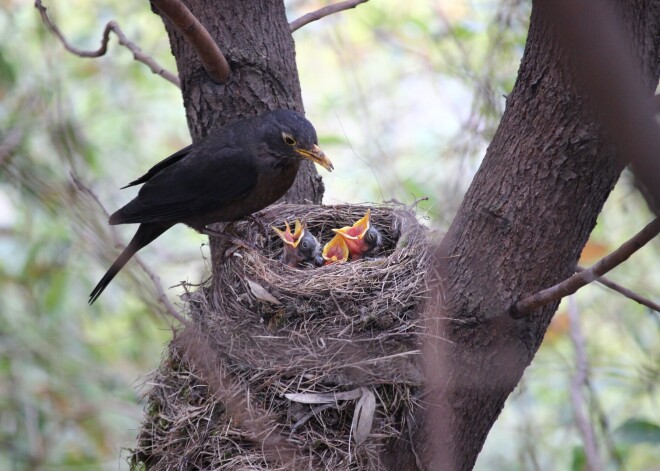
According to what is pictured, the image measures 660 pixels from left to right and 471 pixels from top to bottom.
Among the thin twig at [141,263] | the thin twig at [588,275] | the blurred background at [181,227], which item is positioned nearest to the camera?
the thin twig at [588,275]

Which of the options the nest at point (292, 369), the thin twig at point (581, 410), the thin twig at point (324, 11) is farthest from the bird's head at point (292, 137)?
the thin twig at point (581, 410)

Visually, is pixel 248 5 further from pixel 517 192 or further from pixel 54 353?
pixel 54 353

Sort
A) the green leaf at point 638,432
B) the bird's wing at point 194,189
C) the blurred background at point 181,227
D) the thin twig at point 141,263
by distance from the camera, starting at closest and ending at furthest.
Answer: the thin twig at point 141,263 < the green leaf at point 638,432 < the bird's wing at point 194,189 < the blurred background at point 181,227

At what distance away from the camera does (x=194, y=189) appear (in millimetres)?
4340

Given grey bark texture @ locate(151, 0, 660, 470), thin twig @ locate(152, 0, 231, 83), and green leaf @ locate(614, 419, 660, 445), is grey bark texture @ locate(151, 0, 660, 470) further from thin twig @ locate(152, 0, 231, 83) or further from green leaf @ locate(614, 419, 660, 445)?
thin twig @ locate(152, 0, 231, 83)

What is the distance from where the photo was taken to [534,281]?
2.79 metres

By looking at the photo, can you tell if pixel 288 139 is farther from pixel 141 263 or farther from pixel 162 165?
pixel 141 263

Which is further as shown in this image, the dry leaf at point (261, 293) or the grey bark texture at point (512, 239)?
the dry leaf at point (261, 293)

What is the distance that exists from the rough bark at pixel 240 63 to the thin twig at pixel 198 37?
10 centimetres

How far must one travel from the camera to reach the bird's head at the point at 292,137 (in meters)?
4.02

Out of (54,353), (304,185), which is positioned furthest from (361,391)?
(54,353)

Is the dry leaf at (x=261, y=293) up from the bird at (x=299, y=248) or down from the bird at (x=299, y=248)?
down

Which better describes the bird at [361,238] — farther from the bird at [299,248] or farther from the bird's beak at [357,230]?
the bird at [299,248]

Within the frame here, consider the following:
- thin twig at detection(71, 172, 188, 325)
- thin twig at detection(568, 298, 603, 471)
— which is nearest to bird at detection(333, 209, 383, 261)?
thin twig at detection(71, 172, 188, 325)
